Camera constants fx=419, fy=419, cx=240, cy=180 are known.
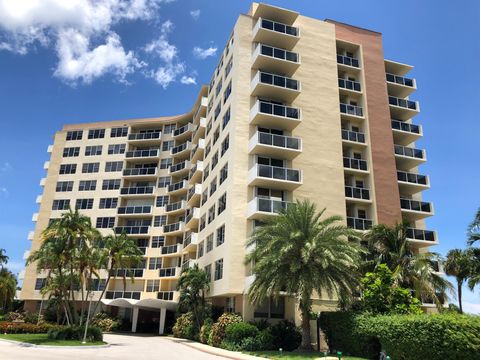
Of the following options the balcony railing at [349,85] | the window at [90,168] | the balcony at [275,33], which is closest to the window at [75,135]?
the window at [90,168]

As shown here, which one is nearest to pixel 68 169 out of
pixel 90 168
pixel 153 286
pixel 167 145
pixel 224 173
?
pixel 90 168

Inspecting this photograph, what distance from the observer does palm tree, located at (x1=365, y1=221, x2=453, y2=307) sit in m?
33.2

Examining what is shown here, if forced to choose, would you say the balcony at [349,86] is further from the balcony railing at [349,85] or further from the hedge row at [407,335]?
the hedge row at [407,335]

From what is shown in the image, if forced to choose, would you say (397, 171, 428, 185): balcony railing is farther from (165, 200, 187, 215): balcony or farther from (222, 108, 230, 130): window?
(165, 200, 187, 215): balcony

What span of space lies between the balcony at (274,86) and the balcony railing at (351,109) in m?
7.38

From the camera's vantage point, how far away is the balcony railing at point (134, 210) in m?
63.3

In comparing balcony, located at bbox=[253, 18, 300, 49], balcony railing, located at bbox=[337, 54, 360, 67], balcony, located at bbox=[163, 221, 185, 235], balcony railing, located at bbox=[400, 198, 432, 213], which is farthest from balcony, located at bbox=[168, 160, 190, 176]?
balcony railing, located at bbox=[400, 198, 432, 213]

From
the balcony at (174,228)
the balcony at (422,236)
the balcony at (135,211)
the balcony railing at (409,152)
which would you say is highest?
the balcony railing at (409,152)

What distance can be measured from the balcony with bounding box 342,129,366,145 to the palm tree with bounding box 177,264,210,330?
2103 centimetres

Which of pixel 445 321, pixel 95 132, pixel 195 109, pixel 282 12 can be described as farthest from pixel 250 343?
pixel 95 132

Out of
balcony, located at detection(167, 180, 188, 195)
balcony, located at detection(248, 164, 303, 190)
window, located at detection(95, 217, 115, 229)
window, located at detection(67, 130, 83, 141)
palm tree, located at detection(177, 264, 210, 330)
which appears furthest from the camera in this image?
window, located at detection(67, 130, 83, 141)

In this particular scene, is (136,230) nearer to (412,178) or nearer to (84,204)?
(84,204)

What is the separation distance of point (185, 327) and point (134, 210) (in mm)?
23890

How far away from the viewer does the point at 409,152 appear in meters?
49.7
